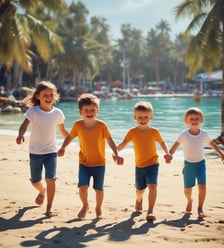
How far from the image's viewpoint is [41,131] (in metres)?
4.12

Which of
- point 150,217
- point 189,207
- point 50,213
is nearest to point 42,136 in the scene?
point 50,213

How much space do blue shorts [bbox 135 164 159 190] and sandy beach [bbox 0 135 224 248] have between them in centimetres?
32

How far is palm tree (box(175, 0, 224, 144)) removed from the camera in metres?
12.6

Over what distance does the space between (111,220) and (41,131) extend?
119 centimetres

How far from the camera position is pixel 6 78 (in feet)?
167

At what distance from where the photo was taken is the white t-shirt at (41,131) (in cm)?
411

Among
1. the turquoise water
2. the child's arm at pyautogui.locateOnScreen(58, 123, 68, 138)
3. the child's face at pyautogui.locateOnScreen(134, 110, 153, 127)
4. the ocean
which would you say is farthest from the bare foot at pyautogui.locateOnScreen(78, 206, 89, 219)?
the turquoise water

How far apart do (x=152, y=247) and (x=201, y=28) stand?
37.8 ft

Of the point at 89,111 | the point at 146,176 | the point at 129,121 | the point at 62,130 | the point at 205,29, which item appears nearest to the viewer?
the point at 89,111

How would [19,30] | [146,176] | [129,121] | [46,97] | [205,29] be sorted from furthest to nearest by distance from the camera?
[129,121], [19,30], [205,29], [46,97], [146,176]

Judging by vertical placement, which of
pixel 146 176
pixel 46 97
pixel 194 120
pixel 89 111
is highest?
pixel 46 97

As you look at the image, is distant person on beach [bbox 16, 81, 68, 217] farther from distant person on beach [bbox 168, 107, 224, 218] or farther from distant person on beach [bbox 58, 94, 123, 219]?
distant person on beach [bbox 168, 107, 224, 218]

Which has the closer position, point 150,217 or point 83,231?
point 83,231

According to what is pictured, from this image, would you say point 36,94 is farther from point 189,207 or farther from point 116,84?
point 116,84
